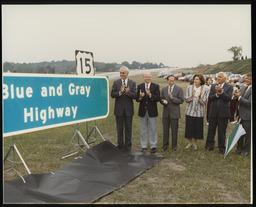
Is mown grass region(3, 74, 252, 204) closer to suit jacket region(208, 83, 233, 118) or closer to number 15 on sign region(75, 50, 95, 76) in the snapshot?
suit jacket region(208, 83, 233, 118)

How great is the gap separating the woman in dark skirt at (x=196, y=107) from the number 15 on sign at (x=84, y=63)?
2.65 m

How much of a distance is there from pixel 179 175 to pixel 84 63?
3.62m

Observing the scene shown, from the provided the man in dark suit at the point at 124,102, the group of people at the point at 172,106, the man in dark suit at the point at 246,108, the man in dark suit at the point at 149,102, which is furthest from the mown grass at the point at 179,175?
the man in dark suit at the point at 124,102

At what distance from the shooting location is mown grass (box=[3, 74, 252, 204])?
3.84 m

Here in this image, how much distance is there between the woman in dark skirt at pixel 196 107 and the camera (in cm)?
609

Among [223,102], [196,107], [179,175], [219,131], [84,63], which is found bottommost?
[179,175]

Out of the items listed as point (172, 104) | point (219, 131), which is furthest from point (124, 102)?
point (219, 131)

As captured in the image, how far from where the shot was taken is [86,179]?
173 inches

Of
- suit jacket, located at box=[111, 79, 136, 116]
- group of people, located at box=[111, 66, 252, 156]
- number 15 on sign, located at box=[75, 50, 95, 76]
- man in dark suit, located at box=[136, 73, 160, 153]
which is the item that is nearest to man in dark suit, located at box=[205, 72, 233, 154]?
group of people, located at box=[111, 66, 252, 156]

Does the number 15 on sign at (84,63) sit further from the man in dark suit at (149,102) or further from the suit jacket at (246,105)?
the suit jacket at (246,105)

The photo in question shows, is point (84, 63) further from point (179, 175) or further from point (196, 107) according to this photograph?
point (179, 175)

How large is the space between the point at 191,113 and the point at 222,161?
4.50ft

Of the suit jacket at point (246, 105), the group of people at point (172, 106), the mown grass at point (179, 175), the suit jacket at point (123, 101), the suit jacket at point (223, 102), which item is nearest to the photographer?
the mown grass at point (179, 175)
